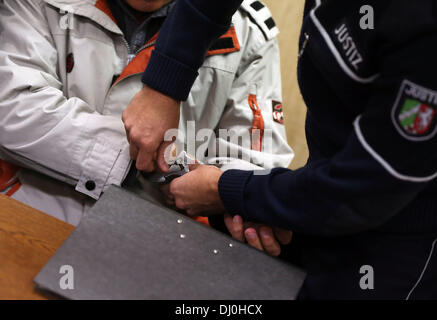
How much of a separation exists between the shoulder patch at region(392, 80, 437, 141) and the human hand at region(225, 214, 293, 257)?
1.00ft

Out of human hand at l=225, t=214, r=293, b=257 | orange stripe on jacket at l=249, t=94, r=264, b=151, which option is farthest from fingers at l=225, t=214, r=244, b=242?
orange stripe on jacket at l=249, t=94, r=264, b=151

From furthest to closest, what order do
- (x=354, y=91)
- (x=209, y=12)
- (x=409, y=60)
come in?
(x=209, y=12) < (x=354, y=91) < (x=409, y=60)

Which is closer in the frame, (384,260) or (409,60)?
(409,60)

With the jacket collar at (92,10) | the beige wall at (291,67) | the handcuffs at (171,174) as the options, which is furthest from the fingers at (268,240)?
the beige wall at (291,67)

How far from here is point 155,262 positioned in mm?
548

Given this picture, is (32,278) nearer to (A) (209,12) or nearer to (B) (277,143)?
(A) (209,12)

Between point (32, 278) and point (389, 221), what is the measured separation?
1.75 ft

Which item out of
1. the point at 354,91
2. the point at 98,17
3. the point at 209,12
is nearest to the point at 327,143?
the point at 354,91

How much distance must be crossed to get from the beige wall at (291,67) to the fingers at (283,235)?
96 cm

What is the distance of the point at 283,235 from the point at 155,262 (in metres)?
0.25

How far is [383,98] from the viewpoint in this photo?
463 mm

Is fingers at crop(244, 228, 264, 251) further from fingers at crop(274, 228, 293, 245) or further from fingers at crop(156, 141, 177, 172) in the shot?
fingers at crop(156, 141, 177, 172)

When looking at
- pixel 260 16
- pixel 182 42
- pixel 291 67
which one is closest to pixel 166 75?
pixel 182 42

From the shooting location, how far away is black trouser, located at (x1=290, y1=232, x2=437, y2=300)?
0.58 meters
